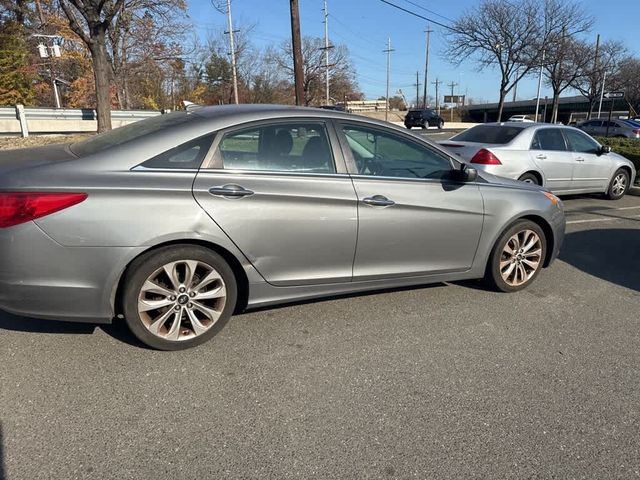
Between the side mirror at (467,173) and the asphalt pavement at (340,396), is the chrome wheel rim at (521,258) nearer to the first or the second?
the asphalt pavement at (340,396)

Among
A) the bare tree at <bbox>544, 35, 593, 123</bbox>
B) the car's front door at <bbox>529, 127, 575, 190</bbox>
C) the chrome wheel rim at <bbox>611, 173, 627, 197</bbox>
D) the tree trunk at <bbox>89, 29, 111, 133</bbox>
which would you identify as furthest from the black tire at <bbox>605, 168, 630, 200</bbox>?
the bare tree at <bbox>544, 35, 593, 123</bbox>

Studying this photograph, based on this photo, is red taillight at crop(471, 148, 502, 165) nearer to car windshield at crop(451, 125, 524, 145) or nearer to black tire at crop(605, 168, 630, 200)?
car windshield at crop(451, 125, 524, 145)

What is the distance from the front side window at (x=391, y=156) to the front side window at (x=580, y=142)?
5555mm

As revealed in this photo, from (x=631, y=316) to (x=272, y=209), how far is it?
3.07 metres

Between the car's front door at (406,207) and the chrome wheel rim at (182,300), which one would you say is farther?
the car's front door at (406,207)

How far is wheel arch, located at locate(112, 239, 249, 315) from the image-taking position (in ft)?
9.48

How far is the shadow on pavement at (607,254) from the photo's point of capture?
16.1 feet

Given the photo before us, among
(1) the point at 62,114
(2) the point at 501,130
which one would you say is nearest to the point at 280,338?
(2) the point at 501,130

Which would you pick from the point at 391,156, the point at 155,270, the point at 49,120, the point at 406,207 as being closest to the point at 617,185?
the point at 391,156

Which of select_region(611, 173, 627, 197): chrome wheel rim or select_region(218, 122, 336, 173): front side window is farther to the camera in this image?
select_region(611, 173, 627, 197): chrome wheel rim

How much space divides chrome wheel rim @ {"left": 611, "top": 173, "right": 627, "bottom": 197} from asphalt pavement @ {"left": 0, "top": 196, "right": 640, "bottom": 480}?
6.03m

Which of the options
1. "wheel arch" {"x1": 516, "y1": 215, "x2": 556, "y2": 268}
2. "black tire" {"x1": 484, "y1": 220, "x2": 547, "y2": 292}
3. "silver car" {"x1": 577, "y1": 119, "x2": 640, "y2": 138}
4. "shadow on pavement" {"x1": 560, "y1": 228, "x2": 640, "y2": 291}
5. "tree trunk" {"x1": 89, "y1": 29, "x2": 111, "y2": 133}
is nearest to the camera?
"black tire" {"x1": 484, "y1": 220, "x2": 547, "y2": 292}

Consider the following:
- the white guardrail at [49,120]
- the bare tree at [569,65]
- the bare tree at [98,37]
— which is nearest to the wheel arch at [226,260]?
the bare tree at [98,37]

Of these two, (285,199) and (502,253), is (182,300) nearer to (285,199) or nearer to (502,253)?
(285,199)
